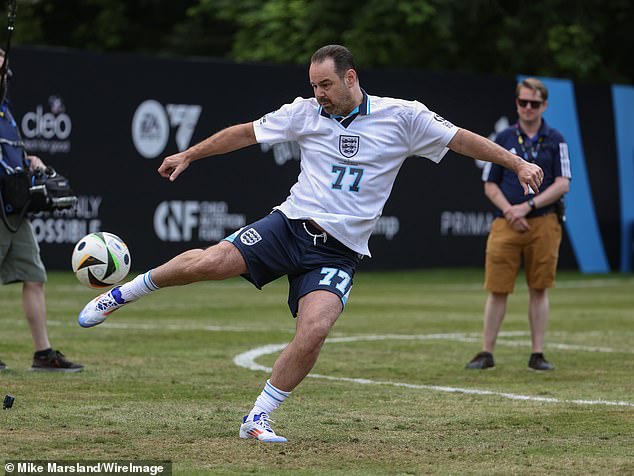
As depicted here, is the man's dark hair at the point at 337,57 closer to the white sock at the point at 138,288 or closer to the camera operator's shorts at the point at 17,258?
the white sock at the point at 138,288

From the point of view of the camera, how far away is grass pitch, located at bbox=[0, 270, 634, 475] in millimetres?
6500

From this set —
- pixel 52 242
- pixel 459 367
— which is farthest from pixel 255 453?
pixel 52 242

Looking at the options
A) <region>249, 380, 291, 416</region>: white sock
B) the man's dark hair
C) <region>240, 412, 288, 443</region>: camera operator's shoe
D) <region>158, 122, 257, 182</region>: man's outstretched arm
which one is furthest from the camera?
<region>158, 122, 257, 182</region>: man's outstretched arm

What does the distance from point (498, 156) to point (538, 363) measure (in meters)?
3.80

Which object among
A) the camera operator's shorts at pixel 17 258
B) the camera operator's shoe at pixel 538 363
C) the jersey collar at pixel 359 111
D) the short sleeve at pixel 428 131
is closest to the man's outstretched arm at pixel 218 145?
the jersey collar at pixel 359 111

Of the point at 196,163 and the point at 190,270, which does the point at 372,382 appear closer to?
the point at 190,270

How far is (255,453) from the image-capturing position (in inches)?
258

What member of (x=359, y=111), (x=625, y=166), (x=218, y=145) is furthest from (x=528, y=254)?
(x=625, y=166)

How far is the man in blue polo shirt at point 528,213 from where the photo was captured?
10.9m

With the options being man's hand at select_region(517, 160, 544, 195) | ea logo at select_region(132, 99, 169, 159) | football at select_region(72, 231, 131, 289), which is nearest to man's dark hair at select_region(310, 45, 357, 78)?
man's hand at select_region(517, 160, 544, 195)

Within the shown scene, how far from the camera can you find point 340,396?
8.81 m

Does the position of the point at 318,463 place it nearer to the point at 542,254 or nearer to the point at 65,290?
the point at 542,254

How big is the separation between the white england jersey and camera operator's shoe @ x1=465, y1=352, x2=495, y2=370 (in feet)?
11.7

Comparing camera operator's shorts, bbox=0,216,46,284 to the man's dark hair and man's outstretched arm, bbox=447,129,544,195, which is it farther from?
man's outstretched arm, bbox=447,129,544,195
